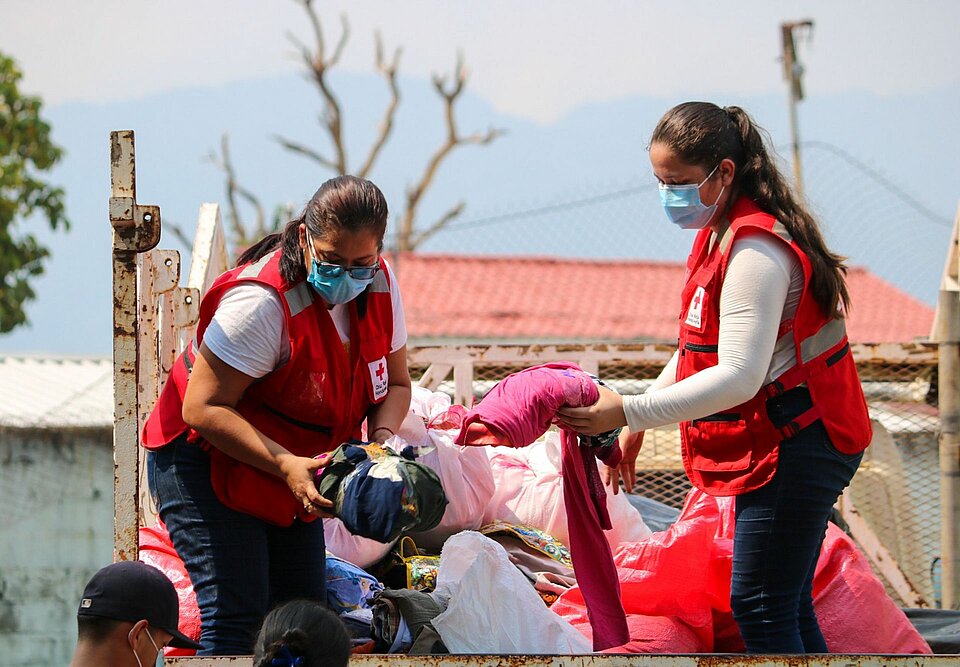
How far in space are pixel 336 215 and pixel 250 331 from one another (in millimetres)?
305

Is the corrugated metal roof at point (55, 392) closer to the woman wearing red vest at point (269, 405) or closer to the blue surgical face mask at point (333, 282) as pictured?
the woman wearing red vest at point (269, 405)

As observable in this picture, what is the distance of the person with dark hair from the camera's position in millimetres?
2129

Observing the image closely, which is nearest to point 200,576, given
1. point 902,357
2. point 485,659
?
point 485,659

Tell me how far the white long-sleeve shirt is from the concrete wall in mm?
5034

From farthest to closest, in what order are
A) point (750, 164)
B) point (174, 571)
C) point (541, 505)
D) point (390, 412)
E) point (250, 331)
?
point (541, 505)
point (174, 571)
point (390, 412)
point (750, 164)
point (250, 331)

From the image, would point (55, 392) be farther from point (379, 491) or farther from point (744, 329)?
point (744, 329)

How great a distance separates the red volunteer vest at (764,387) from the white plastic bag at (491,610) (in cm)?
56

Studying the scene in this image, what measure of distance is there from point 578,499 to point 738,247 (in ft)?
2.54

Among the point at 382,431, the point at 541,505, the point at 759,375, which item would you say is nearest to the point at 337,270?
the point at 382,431

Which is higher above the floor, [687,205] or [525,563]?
[687,205]

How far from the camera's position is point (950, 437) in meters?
4.41

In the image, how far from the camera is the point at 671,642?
317 cm

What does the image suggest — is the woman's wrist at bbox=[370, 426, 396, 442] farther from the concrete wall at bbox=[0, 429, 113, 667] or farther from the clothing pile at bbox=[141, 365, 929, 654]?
the concrete wall at bbox=[0, 429, 113, 667]

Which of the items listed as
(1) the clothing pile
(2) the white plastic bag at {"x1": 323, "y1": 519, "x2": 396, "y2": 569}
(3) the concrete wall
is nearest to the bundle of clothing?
(1) the clothing pile
